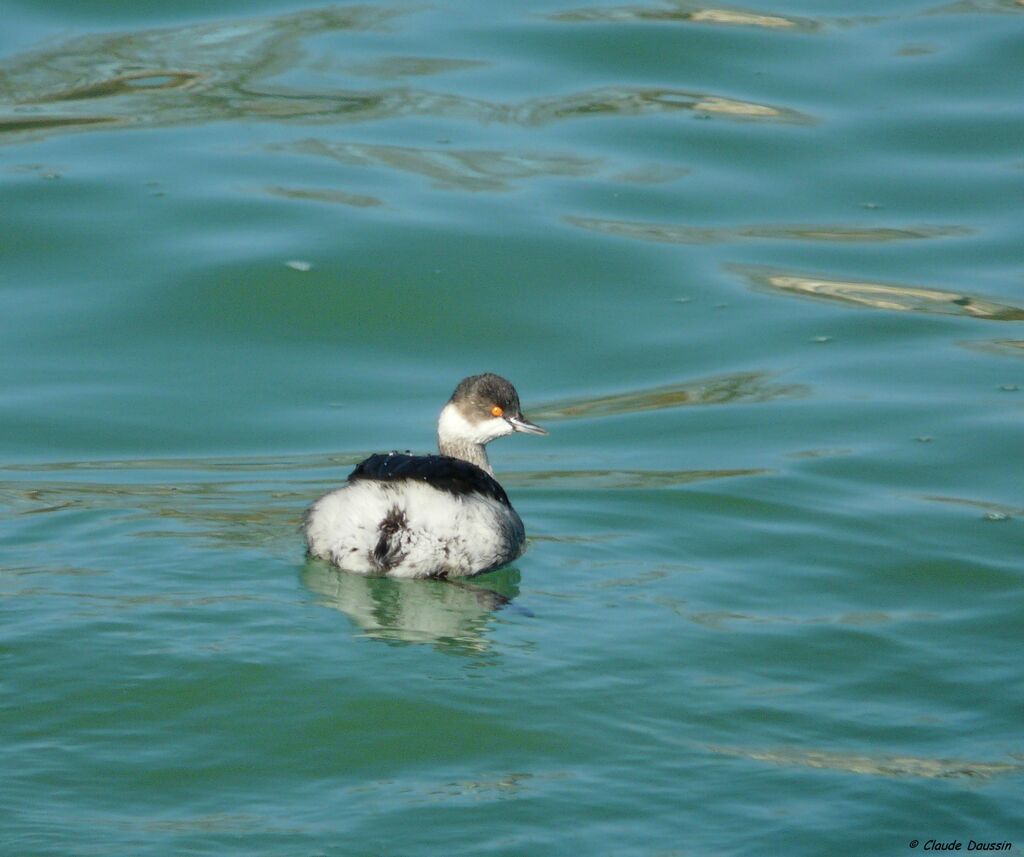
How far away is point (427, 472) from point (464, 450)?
1.04 m

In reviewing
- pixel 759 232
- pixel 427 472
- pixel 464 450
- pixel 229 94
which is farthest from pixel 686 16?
pixel 427 472

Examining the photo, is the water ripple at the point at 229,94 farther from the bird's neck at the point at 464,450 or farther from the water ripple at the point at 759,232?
the bird's neck at the point at 464,450

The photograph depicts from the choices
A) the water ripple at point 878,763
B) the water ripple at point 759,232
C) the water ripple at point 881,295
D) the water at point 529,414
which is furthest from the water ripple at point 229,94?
the water ripple at point 878,763

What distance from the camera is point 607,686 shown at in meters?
5.72

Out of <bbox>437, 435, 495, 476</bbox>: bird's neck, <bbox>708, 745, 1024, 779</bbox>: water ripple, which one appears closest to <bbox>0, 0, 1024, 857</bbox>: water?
<bbox>708, 745, 1024, 779</bbox>: water ripple

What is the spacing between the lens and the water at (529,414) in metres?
5.19

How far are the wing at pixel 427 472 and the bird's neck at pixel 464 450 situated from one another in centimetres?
78

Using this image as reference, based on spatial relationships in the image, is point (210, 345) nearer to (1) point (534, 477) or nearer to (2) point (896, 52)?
(1) point (534, 477)

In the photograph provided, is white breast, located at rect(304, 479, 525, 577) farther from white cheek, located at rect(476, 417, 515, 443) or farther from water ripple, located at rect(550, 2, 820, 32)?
water ripple, located at rect(550, 2, 820, 32)

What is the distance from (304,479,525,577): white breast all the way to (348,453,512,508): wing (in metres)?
0.03

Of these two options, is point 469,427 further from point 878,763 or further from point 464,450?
point 878,763

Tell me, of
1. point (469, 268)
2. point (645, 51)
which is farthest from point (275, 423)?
point (645, 51)

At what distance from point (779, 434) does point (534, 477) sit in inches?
50.7

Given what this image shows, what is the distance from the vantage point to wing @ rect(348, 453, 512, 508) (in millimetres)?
6609
